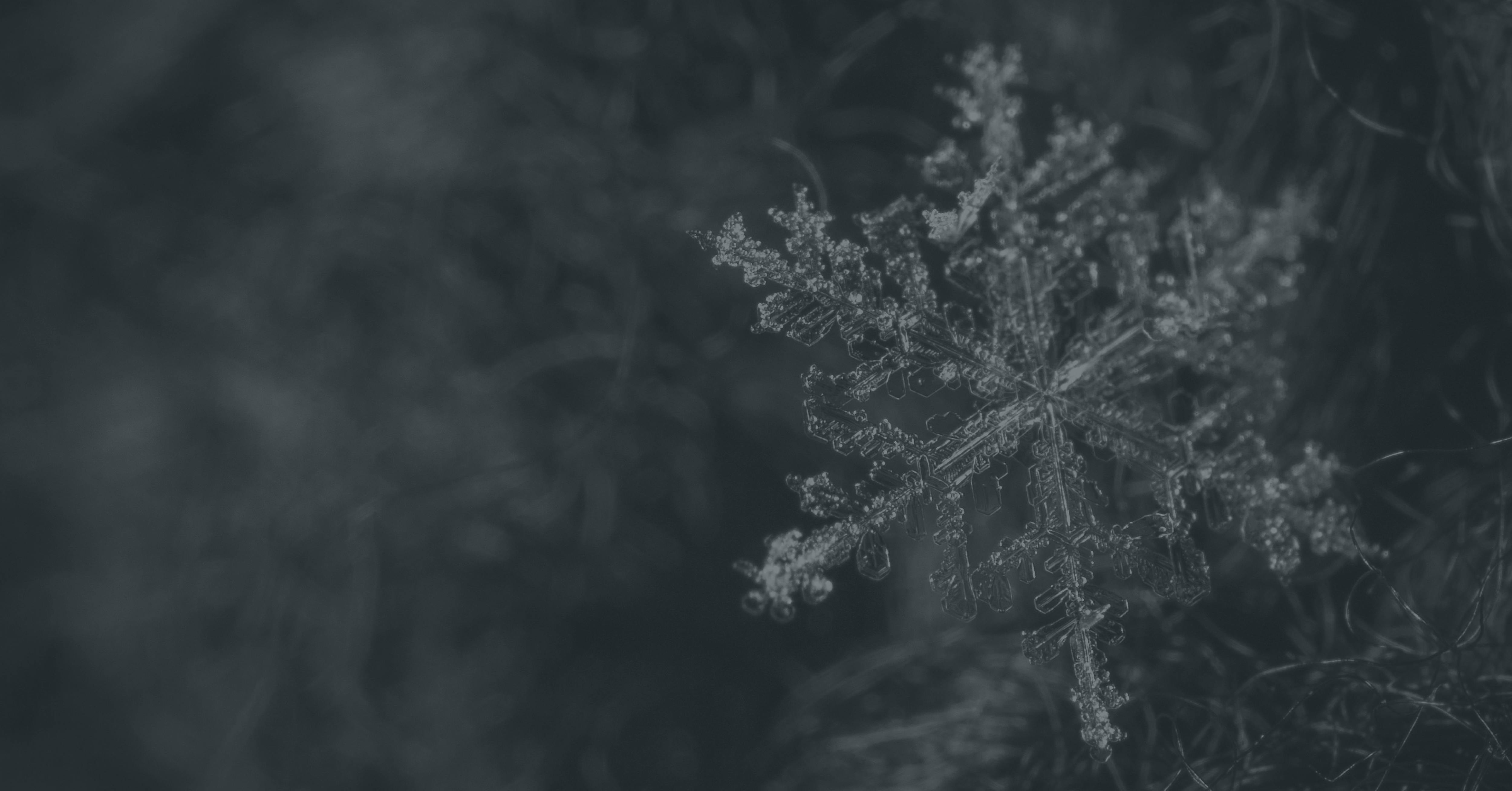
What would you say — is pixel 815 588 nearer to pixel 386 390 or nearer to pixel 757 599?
pixel 757 599

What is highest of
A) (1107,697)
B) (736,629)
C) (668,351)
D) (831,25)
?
(831,25)

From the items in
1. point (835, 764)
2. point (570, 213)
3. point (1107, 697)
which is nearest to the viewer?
point (1107, 697)

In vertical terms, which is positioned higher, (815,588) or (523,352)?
(523,352)

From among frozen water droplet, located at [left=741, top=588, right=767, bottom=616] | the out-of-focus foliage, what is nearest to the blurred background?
the out-of-focus foliage

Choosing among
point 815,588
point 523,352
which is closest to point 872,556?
point 815,588

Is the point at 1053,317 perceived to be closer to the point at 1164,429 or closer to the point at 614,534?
the point at 1164,429

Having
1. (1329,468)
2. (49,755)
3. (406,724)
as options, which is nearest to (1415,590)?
(1329,468)

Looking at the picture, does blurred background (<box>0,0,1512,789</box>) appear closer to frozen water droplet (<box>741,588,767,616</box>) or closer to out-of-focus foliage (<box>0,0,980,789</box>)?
out-of-focus foliage (<box>0,0,980,789</box>)
